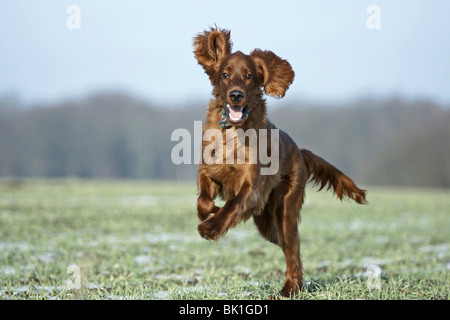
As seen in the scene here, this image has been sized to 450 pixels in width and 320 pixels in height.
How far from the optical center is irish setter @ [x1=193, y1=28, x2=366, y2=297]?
388 centimetres

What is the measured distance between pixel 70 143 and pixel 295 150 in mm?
44509

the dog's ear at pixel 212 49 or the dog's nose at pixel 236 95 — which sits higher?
the dog's ear at pixel 212 49

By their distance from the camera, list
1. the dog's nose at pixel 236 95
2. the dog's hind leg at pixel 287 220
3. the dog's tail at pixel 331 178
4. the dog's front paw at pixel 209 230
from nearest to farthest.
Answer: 1. the dog's front paw at pixel 209 230
2. the dog's nose at pixel 236 95
3. the dog's hind leg at pixel 287 220
4. the dog's tail at pixel 331 178

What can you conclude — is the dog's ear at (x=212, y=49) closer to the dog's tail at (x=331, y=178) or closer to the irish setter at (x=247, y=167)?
the irish setter at (x=247, y=167)

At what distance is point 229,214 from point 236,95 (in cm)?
79

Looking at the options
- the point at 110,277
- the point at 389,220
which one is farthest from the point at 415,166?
the point at 110,277

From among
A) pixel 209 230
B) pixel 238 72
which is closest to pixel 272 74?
pixel 238 72

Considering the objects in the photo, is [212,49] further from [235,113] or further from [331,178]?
[331,178]

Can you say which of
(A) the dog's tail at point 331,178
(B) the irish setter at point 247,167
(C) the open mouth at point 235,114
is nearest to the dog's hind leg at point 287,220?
(B) the irish setter at point 247,167

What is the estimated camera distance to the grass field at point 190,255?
479 cm

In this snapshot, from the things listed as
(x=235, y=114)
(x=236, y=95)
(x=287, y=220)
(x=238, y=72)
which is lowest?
(x=287, y=220)

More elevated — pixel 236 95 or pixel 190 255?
pixel 236 95

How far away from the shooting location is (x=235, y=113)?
387cm
